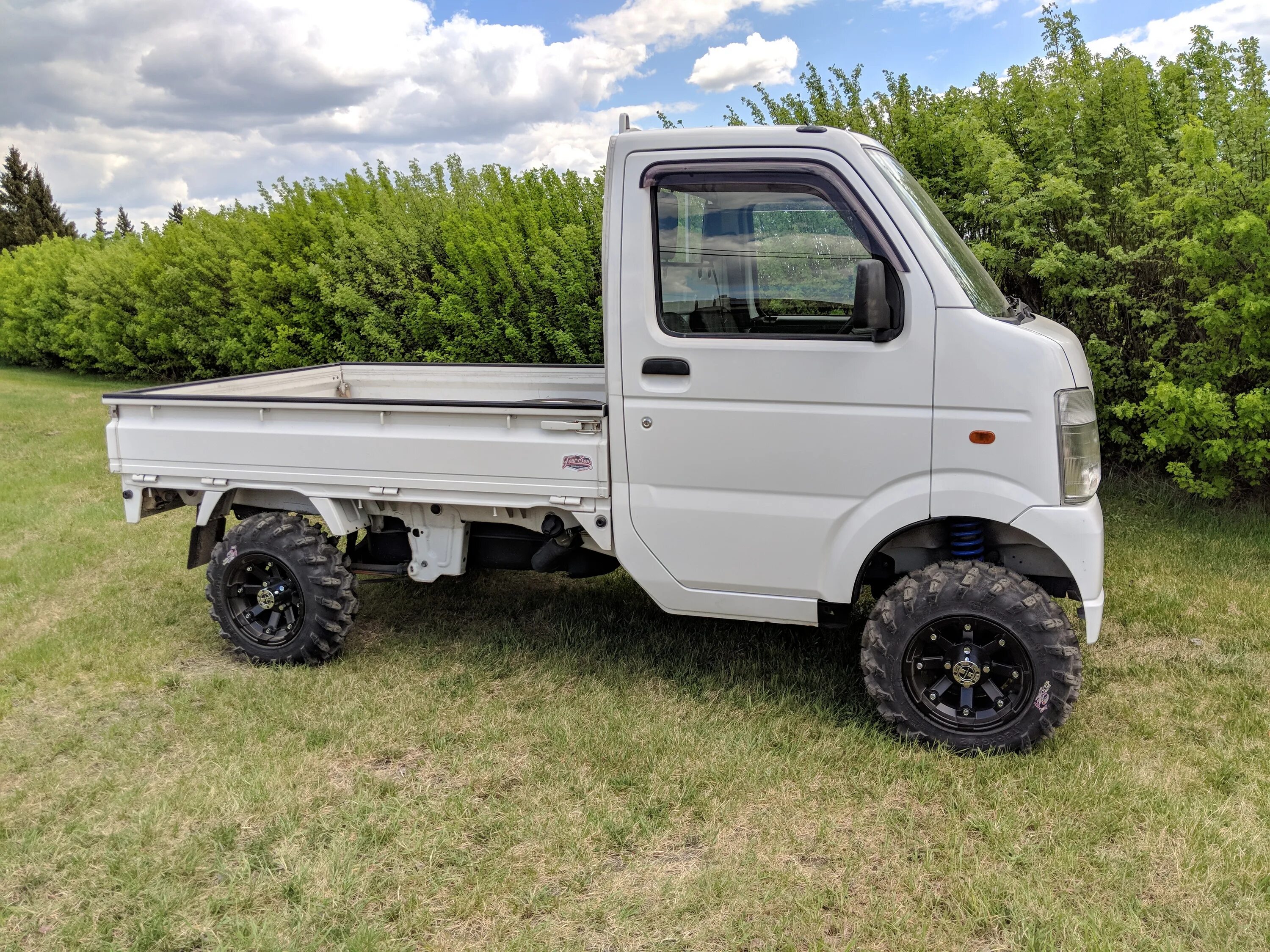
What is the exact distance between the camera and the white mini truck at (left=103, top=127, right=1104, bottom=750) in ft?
12.7

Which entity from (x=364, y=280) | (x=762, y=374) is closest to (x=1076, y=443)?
(x=762, y=374)

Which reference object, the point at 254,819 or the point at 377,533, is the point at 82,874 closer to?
the point at 254,819

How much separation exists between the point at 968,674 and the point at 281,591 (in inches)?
133

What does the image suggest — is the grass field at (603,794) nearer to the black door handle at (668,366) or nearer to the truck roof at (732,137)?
the black door handle at (668,366)

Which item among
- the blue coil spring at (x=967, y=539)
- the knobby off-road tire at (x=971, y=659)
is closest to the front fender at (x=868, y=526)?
the knobby off-road tire at (x=971, y=659)

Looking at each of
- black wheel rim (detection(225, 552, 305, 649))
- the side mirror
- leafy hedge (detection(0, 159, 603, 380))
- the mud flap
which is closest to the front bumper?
the side mirror

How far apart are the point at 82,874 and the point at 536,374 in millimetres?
3638

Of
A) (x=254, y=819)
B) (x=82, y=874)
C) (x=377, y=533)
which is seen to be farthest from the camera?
(x=377, y=533)

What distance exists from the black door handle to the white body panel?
0.02 meters

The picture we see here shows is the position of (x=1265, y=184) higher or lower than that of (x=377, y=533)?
higher

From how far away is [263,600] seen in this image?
5133 mm

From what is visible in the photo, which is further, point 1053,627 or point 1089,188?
point 1089,188

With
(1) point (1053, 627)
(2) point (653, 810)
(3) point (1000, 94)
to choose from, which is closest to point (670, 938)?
(2) point (653, 810)

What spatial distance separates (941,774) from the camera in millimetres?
3949
